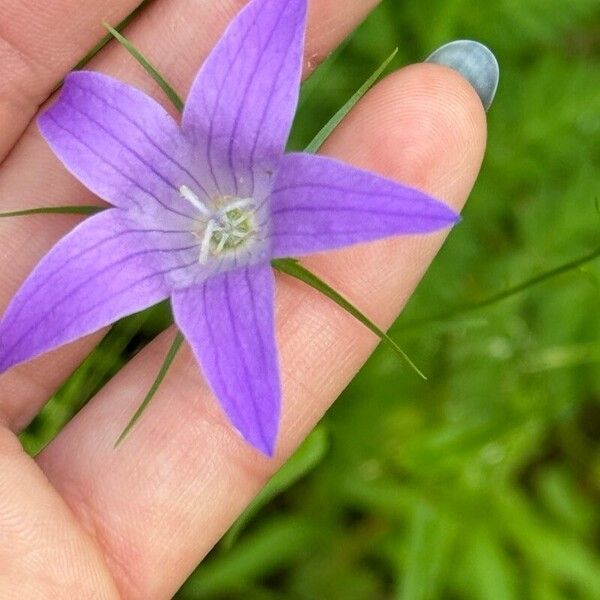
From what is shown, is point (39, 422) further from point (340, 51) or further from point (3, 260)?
point (340, 51)

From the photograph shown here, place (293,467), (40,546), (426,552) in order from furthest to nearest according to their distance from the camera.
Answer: (426,552)
(293,467)
(40,546)

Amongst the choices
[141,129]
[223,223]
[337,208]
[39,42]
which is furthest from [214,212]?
[39,42]

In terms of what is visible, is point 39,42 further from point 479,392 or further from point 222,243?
point 479,392

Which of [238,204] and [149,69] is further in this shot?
[238,204]

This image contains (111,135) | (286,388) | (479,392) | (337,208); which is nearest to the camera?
(337,208)

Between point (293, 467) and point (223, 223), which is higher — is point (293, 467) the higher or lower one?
the lower one

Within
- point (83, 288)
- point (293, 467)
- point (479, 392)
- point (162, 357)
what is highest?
point (83, 288)
